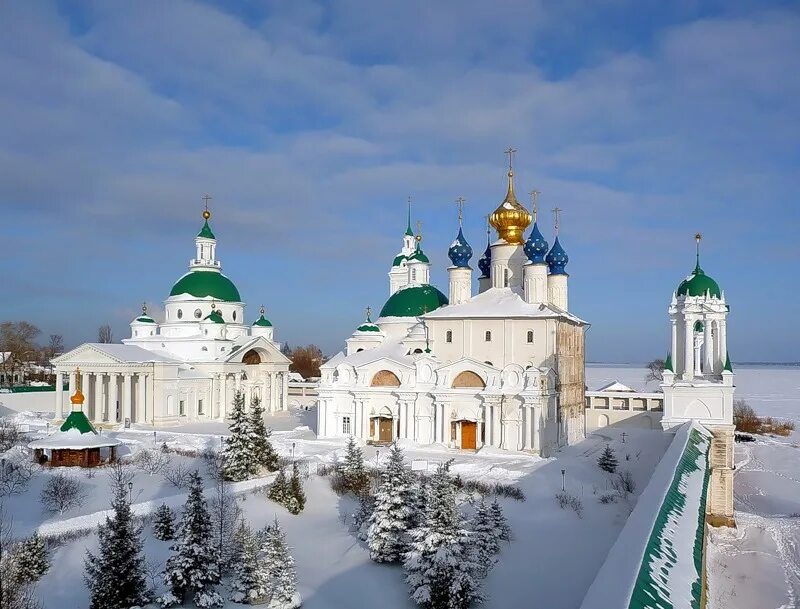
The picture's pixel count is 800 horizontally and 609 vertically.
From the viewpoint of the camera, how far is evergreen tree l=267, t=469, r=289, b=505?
17844 mm

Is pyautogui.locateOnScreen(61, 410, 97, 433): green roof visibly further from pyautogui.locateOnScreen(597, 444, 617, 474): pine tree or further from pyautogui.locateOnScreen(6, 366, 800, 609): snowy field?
pyautogui.locateOnScreen(597, 444, 617, 474): pine tree

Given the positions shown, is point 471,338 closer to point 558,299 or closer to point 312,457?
point 558,299

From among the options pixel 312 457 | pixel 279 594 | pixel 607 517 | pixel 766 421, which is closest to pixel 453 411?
pixel 312 457

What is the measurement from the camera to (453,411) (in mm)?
28594

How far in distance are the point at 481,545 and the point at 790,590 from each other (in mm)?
6838

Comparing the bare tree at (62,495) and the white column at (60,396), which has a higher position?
the white column at (60,396)

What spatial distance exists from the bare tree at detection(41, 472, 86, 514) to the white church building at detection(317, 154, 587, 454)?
1360cm

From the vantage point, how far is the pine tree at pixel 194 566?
11828 mm

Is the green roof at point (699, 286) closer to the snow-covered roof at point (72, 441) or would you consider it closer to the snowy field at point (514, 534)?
the snowy field at point (514, 534)

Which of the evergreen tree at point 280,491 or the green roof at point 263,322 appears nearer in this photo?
the evergreen tree at point 280,491

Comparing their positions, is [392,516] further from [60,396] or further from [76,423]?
[60,396]

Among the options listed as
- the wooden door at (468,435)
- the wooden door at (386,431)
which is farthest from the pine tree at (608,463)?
the wooden door at (386,431)

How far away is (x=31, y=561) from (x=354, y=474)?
933 centimetres

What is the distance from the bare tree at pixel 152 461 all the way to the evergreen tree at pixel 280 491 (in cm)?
523
